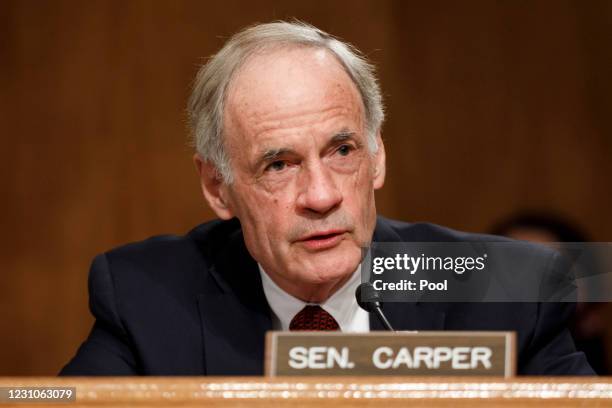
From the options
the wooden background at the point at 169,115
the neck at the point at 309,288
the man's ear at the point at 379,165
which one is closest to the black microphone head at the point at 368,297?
the neck at the point at 309,288

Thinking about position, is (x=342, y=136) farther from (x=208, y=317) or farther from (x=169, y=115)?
(x=169, y=115)

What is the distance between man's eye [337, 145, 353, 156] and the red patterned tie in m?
0.34

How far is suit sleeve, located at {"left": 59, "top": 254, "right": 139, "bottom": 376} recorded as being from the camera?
1771 mm

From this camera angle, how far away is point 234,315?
6.15ft

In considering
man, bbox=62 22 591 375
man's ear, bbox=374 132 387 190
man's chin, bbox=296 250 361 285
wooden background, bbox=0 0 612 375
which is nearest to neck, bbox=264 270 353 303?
man, bbox=62 22 591 375

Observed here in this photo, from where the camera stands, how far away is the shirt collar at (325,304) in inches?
74.2

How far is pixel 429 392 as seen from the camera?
3.62 feet

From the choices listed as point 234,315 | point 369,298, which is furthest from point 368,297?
point 234,315

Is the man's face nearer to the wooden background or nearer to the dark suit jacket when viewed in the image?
the dark suit jacket

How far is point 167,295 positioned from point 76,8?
185 centimetres

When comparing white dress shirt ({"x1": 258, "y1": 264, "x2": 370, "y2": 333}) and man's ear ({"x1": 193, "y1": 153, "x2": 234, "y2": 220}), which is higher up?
man's ear ({"x1": 193, "y1": 153, "x2": 234, "y2": 220})

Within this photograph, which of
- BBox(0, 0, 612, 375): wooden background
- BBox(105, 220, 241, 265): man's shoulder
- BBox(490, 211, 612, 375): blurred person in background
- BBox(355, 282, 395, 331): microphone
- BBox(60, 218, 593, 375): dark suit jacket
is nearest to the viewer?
BBox(355, 282, 395, 331): microphone

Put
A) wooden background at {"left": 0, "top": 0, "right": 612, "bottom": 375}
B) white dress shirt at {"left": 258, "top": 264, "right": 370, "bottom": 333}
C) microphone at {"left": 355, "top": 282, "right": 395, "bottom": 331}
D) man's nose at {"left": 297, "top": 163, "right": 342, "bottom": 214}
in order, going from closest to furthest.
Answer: microphone at {"left": 355, "top": 282, "right": 395, "bottom": 331}, man's nose at {"left": 297, "top": 163, "right": 342, "bottom": 214}, white dress shirt at {"left": 258, "top": 264, "right": 370, "bottom": 333}, wooden background at {"left": 0, "top": 0, "right": 612, "bottom": 375}

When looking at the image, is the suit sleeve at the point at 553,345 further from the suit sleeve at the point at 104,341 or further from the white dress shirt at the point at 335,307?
the suit sleeve at the point at 104,341
